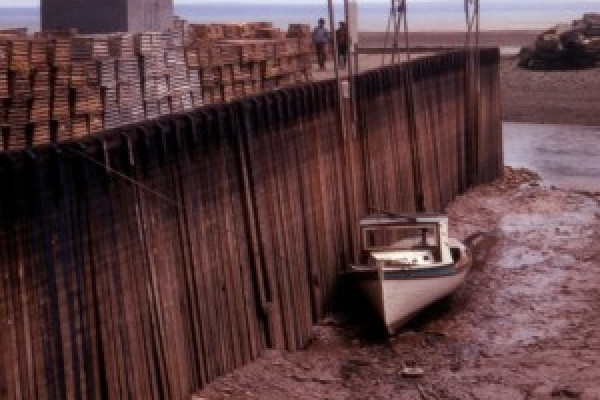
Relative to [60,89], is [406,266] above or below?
below

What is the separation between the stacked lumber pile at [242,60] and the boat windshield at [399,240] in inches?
142

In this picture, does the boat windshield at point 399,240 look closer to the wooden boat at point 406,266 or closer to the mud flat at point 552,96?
the wooden boat at point 406,266

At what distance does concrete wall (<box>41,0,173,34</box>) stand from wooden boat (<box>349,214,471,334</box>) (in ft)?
22.1

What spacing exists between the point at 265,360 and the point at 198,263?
2.14m

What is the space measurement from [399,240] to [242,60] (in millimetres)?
5365

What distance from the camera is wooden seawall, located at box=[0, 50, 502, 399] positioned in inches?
458

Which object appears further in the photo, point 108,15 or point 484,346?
point 108,15

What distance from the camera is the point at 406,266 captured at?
17.8 metres

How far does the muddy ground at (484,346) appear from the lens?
1536 centimetres

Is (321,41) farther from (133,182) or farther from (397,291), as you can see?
(133,182)

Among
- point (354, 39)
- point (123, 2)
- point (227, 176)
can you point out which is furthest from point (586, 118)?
point (227, 176)

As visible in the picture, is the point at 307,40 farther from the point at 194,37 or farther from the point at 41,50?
the point at 41,50

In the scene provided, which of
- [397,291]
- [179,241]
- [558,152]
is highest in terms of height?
[179,241]

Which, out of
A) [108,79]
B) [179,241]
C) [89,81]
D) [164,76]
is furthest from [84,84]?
[179,241]
